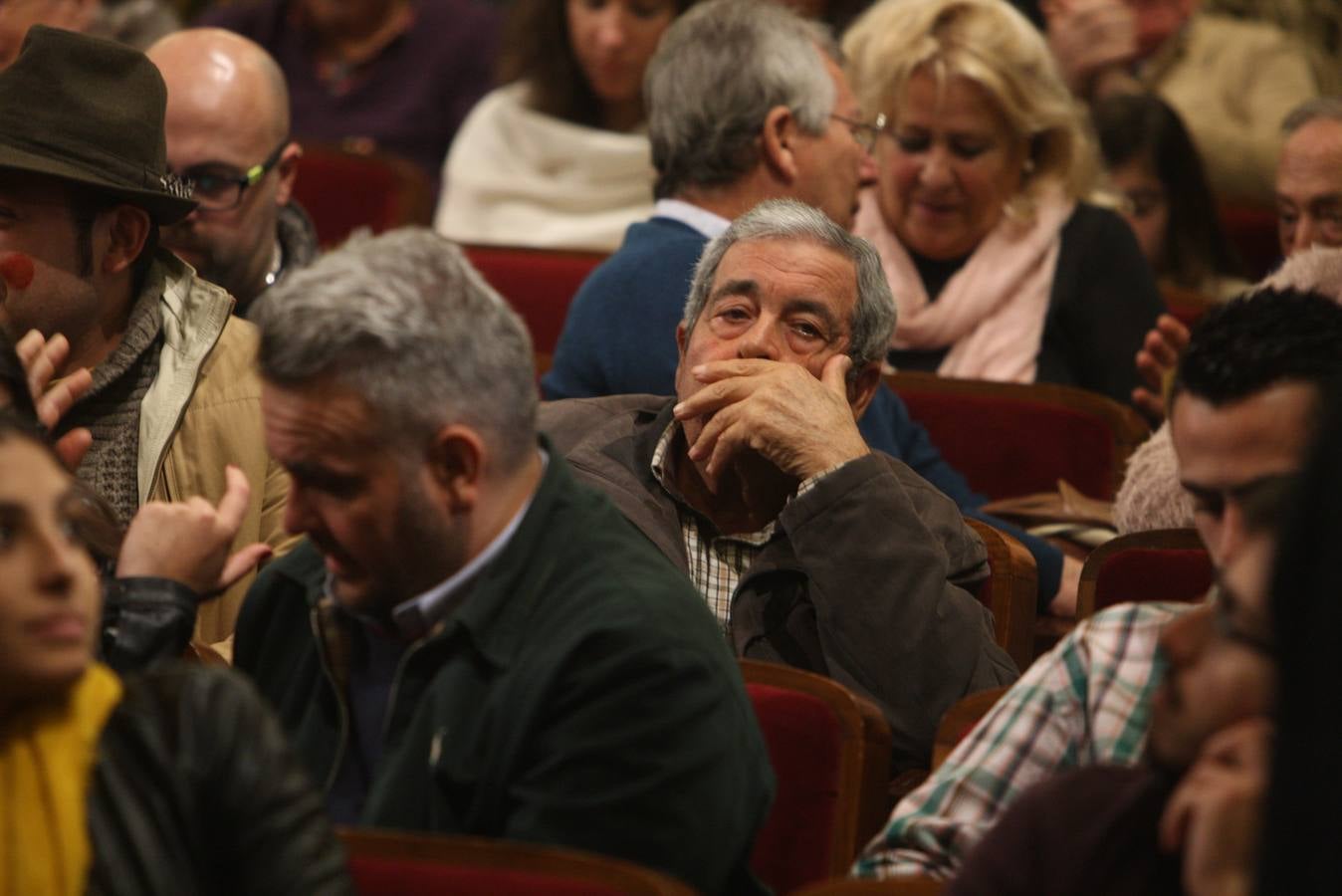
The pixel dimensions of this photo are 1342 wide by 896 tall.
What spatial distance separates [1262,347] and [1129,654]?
315 millimetres

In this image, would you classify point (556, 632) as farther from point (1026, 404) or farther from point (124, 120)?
point (1026, 404)

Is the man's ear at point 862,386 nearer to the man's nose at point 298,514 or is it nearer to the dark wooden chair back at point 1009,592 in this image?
the dark wooden chair back at point 1009,592

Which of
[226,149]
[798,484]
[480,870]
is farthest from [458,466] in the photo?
[226,149]

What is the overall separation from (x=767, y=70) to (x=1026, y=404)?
2.41 ft

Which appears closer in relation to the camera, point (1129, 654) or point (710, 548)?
point (1129, 654)

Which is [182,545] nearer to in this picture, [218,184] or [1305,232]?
[218,184]

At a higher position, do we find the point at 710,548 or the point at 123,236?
the point at 123,236

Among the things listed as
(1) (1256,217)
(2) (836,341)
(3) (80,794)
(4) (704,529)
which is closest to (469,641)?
(3) (80,794)

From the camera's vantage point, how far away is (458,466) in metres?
1.79

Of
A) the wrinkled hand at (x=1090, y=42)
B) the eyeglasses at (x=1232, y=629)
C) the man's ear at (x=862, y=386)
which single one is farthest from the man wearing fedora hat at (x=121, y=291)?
the wrinkled hand at (x=1090, y=42)

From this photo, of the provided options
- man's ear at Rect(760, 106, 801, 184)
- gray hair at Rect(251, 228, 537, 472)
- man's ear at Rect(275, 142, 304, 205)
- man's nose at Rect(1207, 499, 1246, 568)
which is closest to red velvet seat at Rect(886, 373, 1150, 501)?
man's ear at Rect(760, 106, 801, 184)

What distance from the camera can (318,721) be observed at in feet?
6.30

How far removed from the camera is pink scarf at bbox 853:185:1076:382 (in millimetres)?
3971

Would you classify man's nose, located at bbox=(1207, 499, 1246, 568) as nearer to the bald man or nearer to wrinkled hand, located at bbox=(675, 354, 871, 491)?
wrinkled hand, located at bbox=(675, 354, 871, 491)
